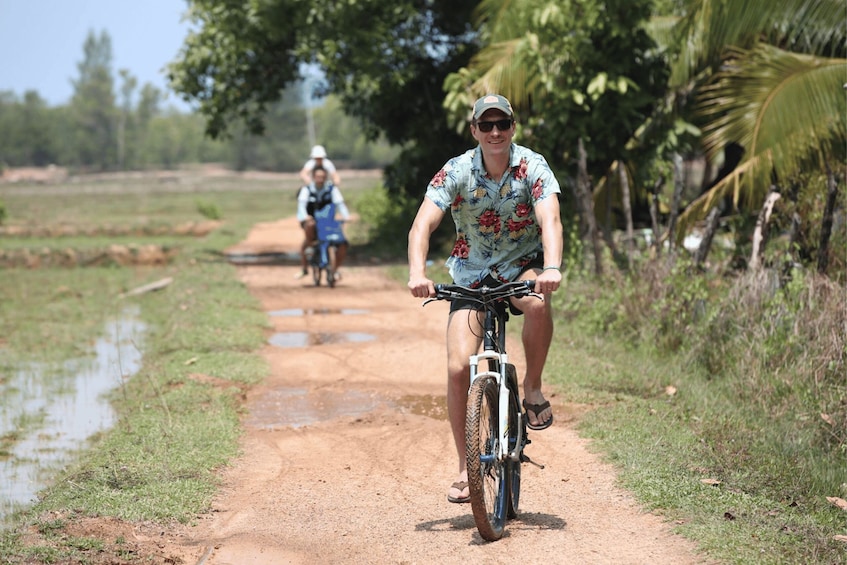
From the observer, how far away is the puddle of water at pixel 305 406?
301 inches

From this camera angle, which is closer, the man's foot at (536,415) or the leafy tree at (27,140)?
the man's foot at (536,415)

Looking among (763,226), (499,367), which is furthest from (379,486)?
(763,226)

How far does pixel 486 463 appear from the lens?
4781mm

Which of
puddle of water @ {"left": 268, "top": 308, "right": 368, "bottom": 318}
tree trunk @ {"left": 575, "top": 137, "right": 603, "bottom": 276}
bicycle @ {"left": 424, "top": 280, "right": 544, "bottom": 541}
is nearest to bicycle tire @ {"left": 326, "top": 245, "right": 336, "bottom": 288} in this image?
puddle of water @ {"left": 268, "top": 308, "right": 368, "bottom": 318}

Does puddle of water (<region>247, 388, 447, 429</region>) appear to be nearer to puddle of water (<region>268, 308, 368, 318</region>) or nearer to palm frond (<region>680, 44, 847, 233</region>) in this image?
puddle of water (<region>268, 308, 368, 318</region>)

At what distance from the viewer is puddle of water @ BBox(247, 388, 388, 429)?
766 cm

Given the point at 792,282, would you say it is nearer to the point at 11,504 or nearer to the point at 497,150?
the point at 497,150

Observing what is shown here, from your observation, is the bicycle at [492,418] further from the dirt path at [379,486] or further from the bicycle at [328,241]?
the bicycle at [328,241]

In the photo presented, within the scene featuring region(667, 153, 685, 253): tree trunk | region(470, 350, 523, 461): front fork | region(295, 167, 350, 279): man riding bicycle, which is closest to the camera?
region(470, 350, 523, 461): front fork

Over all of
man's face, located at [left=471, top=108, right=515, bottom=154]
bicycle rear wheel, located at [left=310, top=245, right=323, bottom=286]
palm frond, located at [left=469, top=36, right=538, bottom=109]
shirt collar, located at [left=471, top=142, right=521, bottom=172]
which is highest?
palm frond, located at [left=469, top=36, right=538, bottom=109]

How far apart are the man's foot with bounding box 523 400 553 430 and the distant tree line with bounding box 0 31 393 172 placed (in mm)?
103597

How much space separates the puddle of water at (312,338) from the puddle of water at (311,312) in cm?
120

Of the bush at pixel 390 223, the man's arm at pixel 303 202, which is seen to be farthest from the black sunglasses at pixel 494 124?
the bush at pixel 390 223

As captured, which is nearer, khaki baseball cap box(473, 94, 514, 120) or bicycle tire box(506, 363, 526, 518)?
khaki baseball cap box(473, 94, 514, 120)
